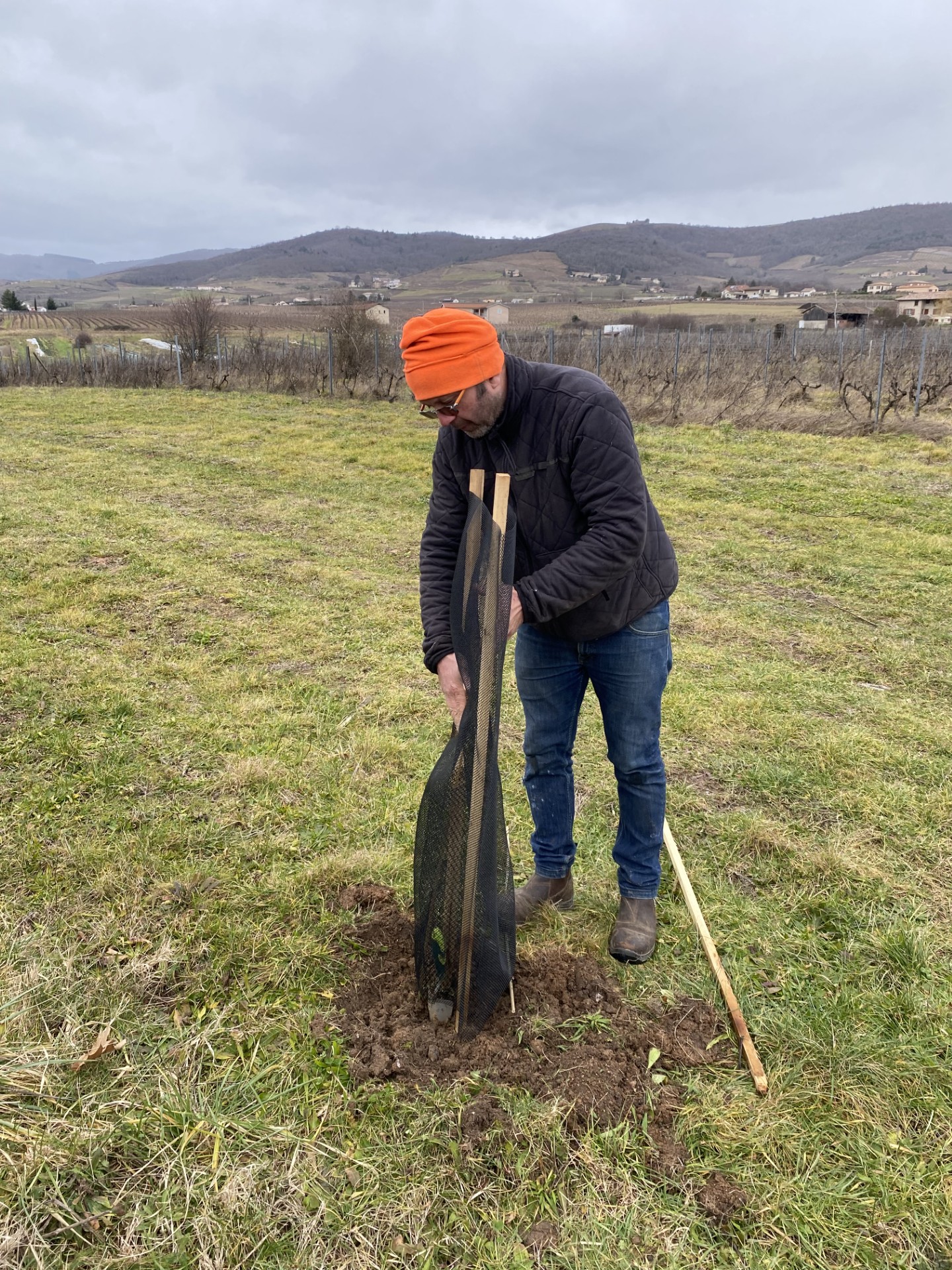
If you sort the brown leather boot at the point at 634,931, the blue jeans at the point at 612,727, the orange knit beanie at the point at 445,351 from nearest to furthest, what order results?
1. the orange knit beanie at the point at 445,351
2. the blue jeans at the point at 612,727
3. the brown leather boot at the point at 634,931

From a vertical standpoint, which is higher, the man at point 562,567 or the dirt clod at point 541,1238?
the man at point 562,567

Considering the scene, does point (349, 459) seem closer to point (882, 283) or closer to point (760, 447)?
point (760, 447)

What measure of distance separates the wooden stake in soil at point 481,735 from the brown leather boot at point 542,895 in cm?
54

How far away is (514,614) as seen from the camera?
1.90 meters

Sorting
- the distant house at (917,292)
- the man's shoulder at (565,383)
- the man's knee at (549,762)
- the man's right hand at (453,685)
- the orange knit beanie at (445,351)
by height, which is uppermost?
the distant house at (917,292)

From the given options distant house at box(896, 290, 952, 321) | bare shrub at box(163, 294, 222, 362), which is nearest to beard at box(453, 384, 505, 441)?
bare shrub at box(163, 294, 222, 362)

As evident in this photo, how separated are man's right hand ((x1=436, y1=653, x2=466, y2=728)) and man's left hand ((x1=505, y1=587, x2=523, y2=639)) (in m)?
0.21

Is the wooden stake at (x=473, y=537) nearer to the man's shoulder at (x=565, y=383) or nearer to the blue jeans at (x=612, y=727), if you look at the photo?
the man's shoulder at (x=565, y=383)

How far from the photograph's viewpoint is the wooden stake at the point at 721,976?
76.5 inches

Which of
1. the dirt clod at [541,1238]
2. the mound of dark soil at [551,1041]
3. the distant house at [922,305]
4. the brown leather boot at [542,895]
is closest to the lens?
the dirt clod at [541,1238]

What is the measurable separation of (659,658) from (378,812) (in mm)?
1451

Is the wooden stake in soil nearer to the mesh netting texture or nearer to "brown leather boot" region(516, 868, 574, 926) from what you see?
the mesh netting texture

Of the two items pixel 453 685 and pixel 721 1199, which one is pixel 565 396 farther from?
pixel 721 1199

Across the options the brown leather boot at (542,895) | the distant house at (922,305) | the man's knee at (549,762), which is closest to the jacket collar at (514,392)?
the man's knee at (549,762)
